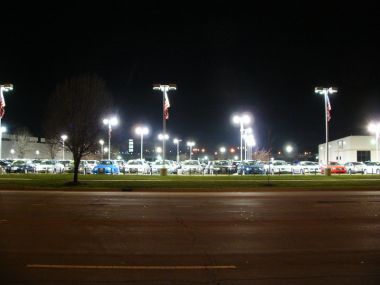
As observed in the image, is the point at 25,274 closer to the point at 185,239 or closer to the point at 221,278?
the point at 221,278

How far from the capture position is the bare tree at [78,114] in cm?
3103

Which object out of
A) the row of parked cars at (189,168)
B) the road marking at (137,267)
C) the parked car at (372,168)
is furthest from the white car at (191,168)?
the road marking at (137,267)

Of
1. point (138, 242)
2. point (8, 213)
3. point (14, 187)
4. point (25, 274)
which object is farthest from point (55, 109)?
point (25, 274)

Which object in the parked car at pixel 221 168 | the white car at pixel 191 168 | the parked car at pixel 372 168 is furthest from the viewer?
the parked car at pixel 372 168

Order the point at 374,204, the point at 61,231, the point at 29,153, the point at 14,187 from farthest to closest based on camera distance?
1. the point at 29,153
2. the point at 14,187
3. the point at 374,204
4. the point at 61,231

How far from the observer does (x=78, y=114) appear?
103ft

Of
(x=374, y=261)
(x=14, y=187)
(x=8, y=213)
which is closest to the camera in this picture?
(x=374, y=261)

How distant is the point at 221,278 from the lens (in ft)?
24.4

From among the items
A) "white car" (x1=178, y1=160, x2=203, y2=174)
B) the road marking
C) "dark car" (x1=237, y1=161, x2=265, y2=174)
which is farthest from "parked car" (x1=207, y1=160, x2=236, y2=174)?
the road marking

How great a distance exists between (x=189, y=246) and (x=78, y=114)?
2321 centimetres

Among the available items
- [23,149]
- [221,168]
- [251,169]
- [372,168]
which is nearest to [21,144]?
[23,149]

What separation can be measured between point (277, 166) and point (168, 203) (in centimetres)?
3442

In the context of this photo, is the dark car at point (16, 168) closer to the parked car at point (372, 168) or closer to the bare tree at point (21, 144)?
the parked car at point (372, 168)

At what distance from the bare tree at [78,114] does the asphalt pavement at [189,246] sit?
47.1 ft
